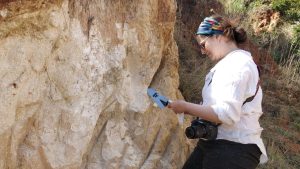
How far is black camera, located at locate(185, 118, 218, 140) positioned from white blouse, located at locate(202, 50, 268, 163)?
0.04 meters

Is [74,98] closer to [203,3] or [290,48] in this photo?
[203,3]

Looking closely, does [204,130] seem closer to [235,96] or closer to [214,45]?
[235,96]

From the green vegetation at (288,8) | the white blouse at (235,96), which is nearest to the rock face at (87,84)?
the white blouse at (235,96)

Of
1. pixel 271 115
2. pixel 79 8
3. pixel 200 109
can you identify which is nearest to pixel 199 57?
pixel 271 115

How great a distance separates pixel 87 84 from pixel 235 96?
1092 mm

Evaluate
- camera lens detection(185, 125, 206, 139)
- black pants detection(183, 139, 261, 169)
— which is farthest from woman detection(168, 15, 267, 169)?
camera lens detection(185, 125, 206, 139)

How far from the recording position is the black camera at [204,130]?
309 centimetres

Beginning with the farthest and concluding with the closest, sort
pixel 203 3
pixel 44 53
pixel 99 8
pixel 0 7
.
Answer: pixel 203 3
pixel 99 8
pixel 44 53
pixel 0 7

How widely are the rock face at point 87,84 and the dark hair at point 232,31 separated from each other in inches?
34.5

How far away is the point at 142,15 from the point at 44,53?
105 centimetres

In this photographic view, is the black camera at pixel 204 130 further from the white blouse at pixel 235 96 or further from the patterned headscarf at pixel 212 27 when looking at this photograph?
the patterned headscarf at pixel 212 27

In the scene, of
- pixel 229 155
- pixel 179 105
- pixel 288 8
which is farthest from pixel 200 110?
pixel 288 8

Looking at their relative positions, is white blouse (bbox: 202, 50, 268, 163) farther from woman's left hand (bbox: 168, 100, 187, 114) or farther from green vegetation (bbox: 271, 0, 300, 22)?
green vegetation (bbox: 271, 0, 300, 22)

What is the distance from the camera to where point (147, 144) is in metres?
4.00
